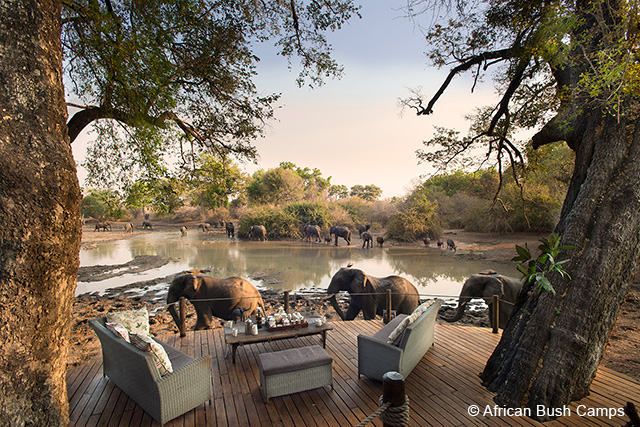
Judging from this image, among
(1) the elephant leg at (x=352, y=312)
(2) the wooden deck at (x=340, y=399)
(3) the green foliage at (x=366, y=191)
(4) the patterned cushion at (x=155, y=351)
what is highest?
(3) the green foliage at (x=366, y=191)

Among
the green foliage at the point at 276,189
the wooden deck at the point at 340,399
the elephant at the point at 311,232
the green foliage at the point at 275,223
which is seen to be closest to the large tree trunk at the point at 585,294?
the wooden deck at the point at 340,399

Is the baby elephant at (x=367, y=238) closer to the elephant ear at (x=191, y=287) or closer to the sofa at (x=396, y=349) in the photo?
the elephant ear at (x=191, y=287)

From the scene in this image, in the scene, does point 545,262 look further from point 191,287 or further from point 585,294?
point 191,287

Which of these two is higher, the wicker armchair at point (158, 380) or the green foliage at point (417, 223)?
the green foliage at point (417, 223)

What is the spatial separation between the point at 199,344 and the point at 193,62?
4.80 metres

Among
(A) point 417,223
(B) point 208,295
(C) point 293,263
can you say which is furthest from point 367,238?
(B) point 208,295

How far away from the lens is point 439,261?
16266mm

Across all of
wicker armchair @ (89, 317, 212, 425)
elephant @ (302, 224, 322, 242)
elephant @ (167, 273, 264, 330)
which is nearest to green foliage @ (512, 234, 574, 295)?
wicker armchair @ (89, 317, 212, 425)

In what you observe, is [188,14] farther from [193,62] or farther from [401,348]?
[401,348]

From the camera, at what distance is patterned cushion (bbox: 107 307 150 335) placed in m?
3.56

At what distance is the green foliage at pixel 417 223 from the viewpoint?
2261 centimetres

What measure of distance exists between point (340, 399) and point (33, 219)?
3077 millimetres

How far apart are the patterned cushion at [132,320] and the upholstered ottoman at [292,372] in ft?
4.90

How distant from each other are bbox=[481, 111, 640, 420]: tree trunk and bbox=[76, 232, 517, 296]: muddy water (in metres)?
7.26
